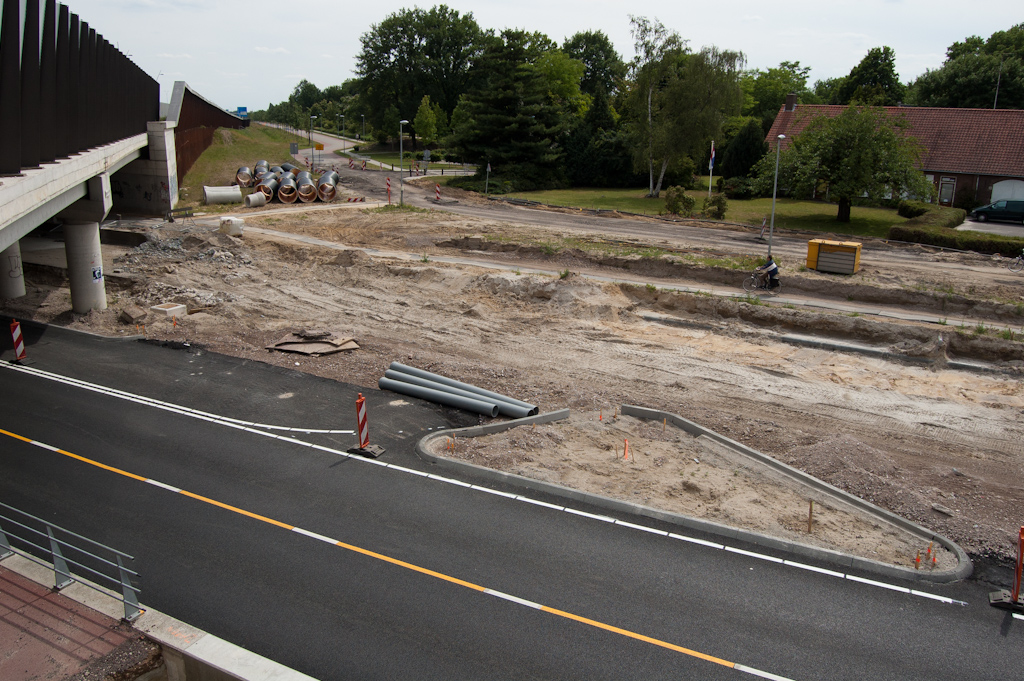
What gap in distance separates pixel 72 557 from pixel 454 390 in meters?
8.61

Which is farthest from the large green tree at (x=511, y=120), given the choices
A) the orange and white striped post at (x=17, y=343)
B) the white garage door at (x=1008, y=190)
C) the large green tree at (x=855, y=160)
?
the orange and white striped post at (x=17, y=343)

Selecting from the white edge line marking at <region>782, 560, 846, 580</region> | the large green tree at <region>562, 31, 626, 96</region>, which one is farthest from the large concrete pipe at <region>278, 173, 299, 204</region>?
the large green tree at <region>562, 31, 626, 96</region>

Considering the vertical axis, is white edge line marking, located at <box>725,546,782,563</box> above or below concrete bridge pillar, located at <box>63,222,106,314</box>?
below

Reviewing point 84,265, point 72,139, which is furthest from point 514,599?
point 84,265

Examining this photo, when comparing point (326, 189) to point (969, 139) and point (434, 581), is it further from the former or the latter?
point (969, 139)

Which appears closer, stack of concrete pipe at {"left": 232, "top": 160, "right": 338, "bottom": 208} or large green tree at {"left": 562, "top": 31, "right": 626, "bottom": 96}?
stack of concrete pipe at {"left": 232, "top": 160, "right": 338, "bottom": 208}

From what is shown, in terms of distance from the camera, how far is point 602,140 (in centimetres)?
5812

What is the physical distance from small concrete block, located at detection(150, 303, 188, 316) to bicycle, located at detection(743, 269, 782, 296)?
20.2 metres

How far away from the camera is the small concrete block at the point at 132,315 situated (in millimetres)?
22469

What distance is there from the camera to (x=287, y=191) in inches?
1761

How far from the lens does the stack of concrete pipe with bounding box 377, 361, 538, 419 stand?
1609 centimetres

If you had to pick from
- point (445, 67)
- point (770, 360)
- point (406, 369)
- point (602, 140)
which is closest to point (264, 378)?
point (406, 369)

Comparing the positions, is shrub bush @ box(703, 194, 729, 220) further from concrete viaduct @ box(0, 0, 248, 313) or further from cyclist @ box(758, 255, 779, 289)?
concrete viaduct @ box(0, 0, 248, 313)

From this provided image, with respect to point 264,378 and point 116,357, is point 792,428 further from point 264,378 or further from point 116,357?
point 116,357
